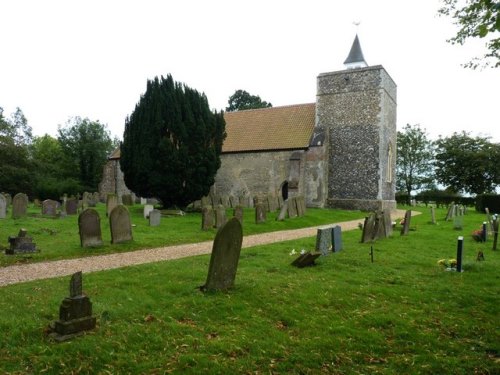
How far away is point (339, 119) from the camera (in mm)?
25625

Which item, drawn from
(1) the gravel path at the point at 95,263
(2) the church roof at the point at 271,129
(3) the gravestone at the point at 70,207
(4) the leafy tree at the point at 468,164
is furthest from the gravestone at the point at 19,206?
(4) the leafy tree at the point at 468,164

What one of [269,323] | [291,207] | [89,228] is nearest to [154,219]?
[89,228]

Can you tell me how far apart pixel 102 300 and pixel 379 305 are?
3.51 m

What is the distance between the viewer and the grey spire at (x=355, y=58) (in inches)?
Result: 1102

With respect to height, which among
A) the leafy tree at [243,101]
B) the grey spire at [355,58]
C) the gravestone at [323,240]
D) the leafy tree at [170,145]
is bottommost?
the gravestone at [323,240]

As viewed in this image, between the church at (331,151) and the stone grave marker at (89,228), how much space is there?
15445mm

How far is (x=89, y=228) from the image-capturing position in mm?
9445

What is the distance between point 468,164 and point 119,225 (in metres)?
40.3

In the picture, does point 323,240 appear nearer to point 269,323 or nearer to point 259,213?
point 269,323

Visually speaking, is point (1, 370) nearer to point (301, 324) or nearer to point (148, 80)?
point (301, 324)

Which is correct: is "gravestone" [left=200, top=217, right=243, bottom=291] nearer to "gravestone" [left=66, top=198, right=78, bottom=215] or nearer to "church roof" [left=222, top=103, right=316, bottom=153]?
"gravestone" [left=66, top=198, right=78, bottom=215]

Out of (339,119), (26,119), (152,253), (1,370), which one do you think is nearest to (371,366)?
(1,370)

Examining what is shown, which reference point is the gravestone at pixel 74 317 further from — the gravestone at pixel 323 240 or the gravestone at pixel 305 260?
the gravestone at pixel 323 240

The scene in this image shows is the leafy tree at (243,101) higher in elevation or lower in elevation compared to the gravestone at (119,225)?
higher
